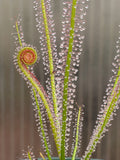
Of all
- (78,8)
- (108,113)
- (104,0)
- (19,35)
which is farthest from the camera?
(104,0)

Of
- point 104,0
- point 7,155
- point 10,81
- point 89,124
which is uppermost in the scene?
point 104,0

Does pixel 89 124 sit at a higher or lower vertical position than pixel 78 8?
lower

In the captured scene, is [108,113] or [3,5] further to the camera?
[3,5]

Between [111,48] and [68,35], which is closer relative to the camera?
[68,35]

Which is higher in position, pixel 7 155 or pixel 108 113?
pixel 108 113

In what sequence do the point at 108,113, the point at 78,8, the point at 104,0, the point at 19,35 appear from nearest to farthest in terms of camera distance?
the point at 78,8, the point at 108,113, the point at 19,35, the point at 104,0

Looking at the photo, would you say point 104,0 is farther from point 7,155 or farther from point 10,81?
point 7,155

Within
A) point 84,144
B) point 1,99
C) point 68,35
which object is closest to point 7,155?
point 1,99

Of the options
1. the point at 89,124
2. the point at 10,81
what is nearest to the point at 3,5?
the point at 10,81

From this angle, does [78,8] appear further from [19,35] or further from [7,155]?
[7,155]
